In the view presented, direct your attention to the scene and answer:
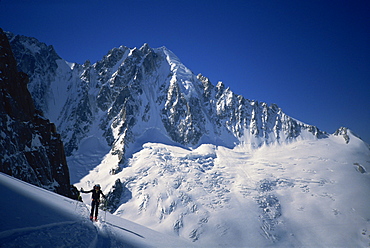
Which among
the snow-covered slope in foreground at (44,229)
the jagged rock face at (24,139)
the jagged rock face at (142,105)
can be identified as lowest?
the snow-covered slope in foreground at (44,229)

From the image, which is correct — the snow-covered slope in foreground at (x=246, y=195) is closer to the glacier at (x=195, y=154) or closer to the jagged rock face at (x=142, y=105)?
the glacier at (x=195, y=154)

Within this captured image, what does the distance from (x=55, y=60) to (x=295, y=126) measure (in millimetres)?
196784

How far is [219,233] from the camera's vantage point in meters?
80.2

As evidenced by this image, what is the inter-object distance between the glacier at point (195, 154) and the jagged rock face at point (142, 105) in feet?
2.81

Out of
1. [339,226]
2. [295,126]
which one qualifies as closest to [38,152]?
[339,226]

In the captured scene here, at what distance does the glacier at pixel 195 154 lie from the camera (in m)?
87.0

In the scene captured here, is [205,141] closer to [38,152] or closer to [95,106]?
[95,106]

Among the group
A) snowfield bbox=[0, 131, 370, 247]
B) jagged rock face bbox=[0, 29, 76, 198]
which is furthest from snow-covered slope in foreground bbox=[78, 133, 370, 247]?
jagged rock face bbox=[0, 29, 76, 198]

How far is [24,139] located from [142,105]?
118 m

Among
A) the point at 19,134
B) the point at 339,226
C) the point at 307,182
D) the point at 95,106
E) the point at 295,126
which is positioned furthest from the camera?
the point at 295,126

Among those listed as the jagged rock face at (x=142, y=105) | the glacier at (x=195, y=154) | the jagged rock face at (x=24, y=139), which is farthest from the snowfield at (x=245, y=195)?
the jagged rock face at (x=24, y=139)

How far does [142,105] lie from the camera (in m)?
156

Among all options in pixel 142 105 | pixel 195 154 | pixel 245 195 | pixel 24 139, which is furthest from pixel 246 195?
pixel 142 105

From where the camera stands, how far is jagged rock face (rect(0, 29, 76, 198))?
3481 cm
